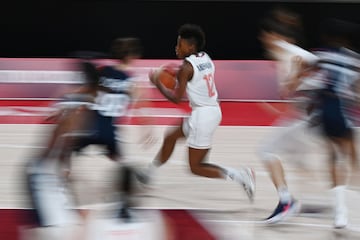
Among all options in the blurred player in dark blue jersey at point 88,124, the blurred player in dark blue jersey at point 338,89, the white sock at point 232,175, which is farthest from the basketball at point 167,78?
the blurred player in dark blue jersey at point 338,89

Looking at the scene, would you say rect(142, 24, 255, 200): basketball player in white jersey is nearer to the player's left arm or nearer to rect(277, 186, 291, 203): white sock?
rect(277, 186, 291, 203): white sock

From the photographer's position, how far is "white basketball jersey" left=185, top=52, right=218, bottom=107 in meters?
7.79

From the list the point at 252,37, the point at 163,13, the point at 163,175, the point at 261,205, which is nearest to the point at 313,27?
the point at 252,37

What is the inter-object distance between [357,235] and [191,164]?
5.47ft

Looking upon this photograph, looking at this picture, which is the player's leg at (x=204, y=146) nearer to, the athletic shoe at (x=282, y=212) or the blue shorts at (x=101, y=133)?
the athletic shoe at (x=282, y=212)

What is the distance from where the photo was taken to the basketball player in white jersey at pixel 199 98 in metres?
7.78

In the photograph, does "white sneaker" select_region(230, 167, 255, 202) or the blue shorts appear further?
"white sneaker" select_region(230, 167, 255, 202)

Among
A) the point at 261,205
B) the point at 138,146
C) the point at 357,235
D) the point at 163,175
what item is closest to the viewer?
the point at 357,235

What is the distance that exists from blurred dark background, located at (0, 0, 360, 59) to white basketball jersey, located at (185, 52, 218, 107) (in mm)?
11694

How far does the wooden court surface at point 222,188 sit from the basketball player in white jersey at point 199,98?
0.39 metres

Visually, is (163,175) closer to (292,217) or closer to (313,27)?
(292,217)

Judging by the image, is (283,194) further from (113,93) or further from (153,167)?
(153,167)

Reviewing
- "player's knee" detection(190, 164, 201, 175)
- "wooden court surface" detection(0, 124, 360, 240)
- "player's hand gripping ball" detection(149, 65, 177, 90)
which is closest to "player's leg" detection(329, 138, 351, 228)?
"wooden court surface" detection(0, 124, 360, 240)

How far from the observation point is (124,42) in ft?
27.4
